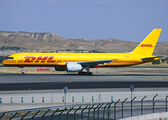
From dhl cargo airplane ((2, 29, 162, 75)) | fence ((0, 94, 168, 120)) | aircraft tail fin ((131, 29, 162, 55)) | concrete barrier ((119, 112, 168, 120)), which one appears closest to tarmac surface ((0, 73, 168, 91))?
dhl cargo airplane ((2, 29, 162, 75))

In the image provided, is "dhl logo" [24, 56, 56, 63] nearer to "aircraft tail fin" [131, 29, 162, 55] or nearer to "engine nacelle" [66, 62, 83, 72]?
"engine nacelle" [66, 62, 83, 72]

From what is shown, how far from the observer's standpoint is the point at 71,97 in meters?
27.8

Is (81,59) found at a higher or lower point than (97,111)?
higher

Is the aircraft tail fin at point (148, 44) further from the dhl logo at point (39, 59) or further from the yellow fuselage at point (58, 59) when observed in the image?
the dhl logo at point (39, 59)

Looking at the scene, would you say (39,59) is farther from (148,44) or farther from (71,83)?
(148,44)

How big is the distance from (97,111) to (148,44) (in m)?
49.4

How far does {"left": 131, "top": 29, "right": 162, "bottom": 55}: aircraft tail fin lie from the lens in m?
63.9

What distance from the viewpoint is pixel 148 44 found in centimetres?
6425

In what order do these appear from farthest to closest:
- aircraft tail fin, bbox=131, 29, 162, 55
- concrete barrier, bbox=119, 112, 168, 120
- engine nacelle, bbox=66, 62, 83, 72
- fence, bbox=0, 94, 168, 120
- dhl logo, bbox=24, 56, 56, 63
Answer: aircraft tail fin, bbox=131, 29, 162, 55 → engine nacelle, bbox=66, 62, 83, 72 → dhl logo, bbox=24, 56, 56, 63 → concrete barrier, bbox=119, 112, 168, 120 → fence, bbox=0, 94, 168, 120

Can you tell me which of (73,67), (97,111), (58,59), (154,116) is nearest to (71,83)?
(73,67)

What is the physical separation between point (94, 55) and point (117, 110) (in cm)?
4169

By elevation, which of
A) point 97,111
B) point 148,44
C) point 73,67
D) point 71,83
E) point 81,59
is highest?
point 148,44

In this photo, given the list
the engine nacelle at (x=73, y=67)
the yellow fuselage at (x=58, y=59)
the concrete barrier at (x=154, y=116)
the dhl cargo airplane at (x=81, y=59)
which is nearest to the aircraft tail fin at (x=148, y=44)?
the dhl cargo airplane at (x=81, y=59)

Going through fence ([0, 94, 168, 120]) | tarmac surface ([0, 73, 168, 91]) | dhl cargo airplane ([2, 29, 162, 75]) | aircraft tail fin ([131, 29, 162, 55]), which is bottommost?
tarmac surface ([0, 73, 168, 91])
